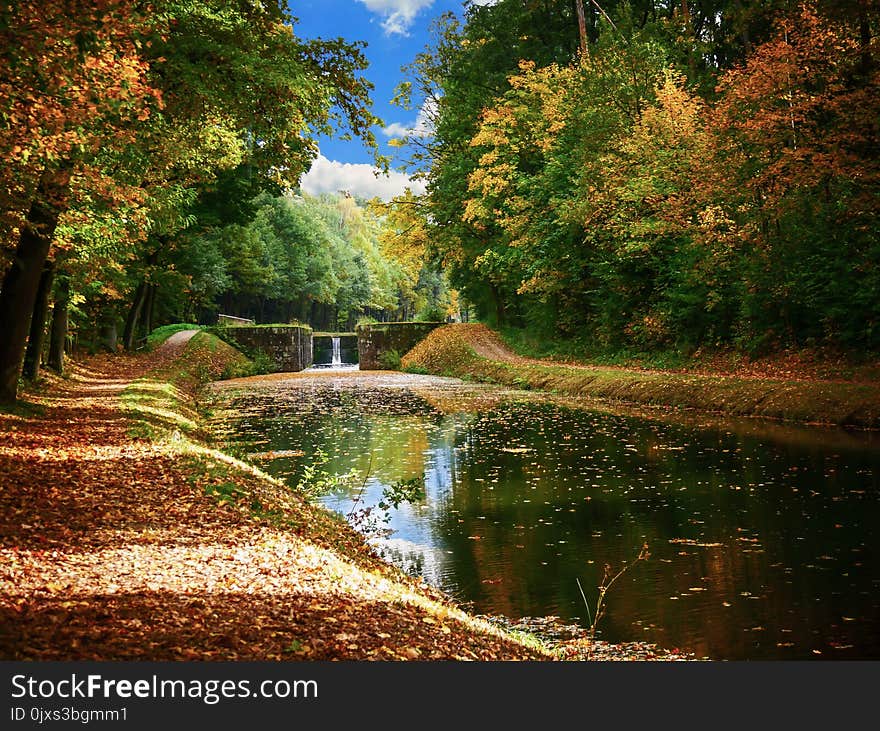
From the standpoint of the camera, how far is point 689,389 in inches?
816

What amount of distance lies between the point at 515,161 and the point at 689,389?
17.9 meters

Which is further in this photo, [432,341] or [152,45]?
[432,341]

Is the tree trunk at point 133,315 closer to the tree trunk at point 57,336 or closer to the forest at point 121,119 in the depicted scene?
the forest at point 121,119

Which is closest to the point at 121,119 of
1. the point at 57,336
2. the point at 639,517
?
the point at 639,517

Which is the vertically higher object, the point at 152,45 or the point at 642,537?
the point at 152,45

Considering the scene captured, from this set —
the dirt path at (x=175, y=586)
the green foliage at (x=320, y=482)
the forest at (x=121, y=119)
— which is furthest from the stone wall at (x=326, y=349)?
the dirt path at (x=175, y=586)

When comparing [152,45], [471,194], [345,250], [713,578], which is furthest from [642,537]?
[345,250]

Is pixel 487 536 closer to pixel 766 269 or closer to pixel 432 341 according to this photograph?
pixel 766 269

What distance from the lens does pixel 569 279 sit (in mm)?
33156

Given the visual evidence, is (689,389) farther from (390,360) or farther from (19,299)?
(390,360)

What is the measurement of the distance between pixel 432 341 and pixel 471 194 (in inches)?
347

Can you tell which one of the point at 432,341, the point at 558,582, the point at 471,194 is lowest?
the point at 558,582

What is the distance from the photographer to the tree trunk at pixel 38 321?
17953 mm

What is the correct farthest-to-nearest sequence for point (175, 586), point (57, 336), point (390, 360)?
1. point (390, 360)
2. point (57, 336)
3. point (175, 586)
